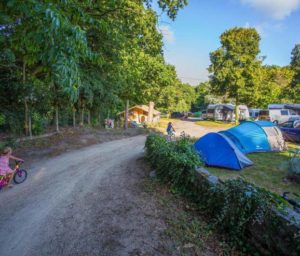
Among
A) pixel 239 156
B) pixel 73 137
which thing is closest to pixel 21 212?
pixel 239 156

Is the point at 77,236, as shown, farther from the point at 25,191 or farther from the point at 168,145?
the point at 168,145

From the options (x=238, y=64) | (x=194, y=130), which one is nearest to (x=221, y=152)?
(x=194, y=130)

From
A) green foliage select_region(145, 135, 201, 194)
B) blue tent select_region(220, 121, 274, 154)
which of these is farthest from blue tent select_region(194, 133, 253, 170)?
blue tent select_region(220, 121, 274, 154)

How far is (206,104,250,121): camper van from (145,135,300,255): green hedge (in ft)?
112

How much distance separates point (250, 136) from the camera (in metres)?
11.4

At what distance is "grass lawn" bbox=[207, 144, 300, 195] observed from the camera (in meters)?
6.90

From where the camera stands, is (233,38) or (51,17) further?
(233,38)

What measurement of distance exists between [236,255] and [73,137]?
37.7 ft

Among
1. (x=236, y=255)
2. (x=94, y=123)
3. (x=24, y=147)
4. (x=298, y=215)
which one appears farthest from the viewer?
(x=94, y=123)

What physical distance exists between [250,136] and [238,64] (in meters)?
18.7

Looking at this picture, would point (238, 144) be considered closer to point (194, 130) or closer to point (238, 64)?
point (194, 130)

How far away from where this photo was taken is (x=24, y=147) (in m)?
10.2

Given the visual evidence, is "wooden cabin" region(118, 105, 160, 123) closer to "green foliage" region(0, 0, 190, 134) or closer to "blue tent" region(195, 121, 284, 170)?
"green foliage" region(0, 0, 190, 134)

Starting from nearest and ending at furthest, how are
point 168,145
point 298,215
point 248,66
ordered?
point 298,215, point 168,145, point 248,66
